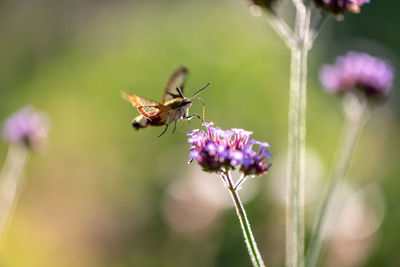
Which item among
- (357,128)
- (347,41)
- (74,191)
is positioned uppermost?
(347,41)

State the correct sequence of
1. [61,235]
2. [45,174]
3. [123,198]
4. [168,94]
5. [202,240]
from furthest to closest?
[45,174]
[123,198]
[61,235]
[202,240]
[168,94]

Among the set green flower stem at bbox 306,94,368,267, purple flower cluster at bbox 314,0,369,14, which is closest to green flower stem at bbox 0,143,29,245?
green flower stem at bbox 306,94,368,267

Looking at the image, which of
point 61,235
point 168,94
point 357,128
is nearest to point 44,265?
point 61,235

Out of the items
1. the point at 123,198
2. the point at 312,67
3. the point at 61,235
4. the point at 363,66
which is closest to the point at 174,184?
the point at 123,198

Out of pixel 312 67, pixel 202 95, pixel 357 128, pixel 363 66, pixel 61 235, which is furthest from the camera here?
pixel 312 67

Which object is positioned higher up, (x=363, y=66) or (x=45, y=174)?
(x=45, y=174)

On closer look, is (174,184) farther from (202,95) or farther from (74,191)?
(202,95)

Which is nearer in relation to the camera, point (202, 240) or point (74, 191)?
point (202, 240)

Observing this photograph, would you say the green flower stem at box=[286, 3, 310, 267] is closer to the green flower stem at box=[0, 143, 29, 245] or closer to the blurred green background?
the green flower stem at box=[0, 143, 29, 245]
